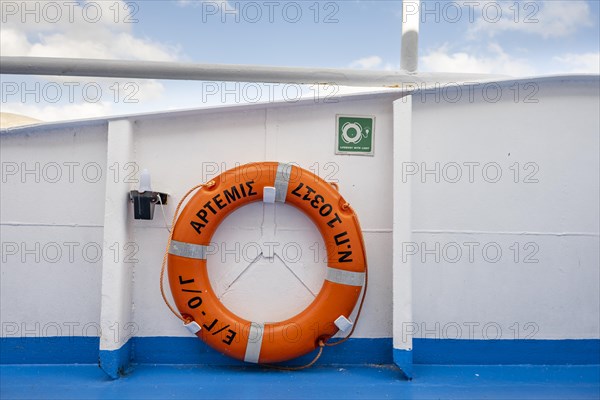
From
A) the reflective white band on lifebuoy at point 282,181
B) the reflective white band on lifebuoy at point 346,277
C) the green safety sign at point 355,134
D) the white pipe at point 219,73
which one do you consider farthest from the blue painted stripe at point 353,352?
the white pipe at point 219,73

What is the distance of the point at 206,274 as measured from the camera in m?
1.81

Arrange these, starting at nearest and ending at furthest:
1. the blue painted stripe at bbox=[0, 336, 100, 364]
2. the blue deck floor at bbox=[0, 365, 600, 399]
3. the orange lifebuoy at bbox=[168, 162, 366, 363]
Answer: the blue deck floor at bbox=[0, 365, 600, 399] < the orange lifebuoy at bbox=[168, 162, 366, 363] < the blue painted stripe at bbox=[0, 336, 100, 364]

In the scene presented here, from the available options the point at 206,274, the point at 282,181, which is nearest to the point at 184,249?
the point at 206,274

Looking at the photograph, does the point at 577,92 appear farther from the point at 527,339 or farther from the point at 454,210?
the point at 527,339

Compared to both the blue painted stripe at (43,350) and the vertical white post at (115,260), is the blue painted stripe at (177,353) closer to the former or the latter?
the vertical white post at (115,260)

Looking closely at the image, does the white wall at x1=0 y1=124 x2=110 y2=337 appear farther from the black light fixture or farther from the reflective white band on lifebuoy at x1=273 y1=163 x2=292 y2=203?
the reflective white band on lifebuoy at x1=273 y1=163 x2=292 y2=203

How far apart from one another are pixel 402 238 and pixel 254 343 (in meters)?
0.72

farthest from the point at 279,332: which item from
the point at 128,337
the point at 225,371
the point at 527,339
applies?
the point at 527,339

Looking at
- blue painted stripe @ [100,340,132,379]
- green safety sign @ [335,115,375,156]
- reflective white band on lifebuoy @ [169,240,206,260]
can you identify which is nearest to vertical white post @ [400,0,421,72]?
green safety sign @ [335,115,375,156]

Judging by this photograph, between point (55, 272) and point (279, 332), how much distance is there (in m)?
0.99

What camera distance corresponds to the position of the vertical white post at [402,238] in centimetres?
177

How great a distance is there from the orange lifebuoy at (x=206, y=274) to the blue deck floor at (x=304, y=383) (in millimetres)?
122

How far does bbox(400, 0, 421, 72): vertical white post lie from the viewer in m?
1.96

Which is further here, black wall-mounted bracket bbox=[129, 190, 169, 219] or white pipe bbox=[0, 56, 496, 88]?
white pipe bbox=[0, 56, 496, 88]
